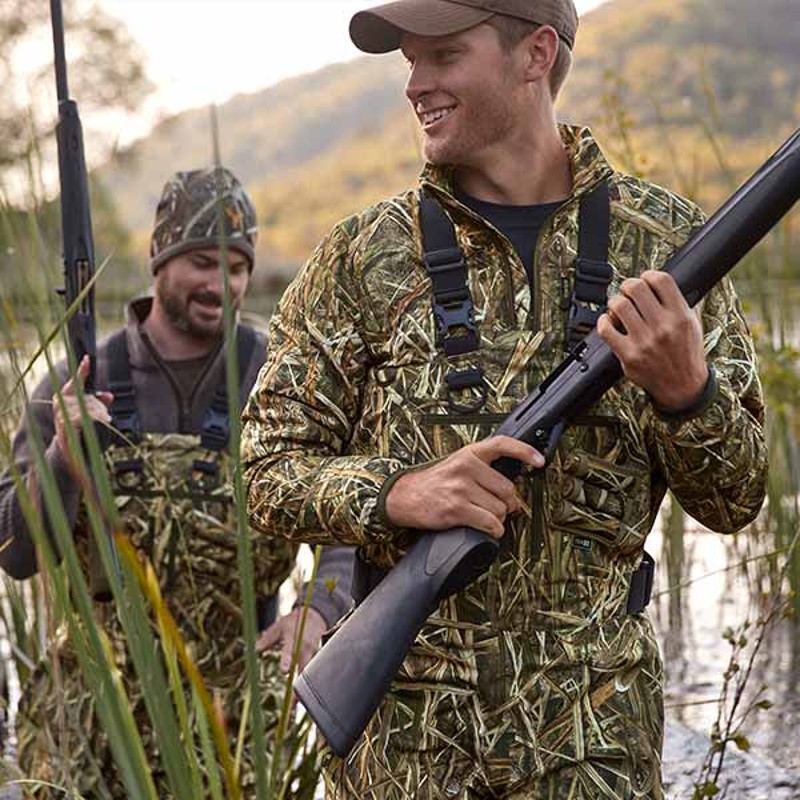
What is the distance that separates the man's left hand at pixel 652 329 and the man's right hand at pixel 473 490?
228mm

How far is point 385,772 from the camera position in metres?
2.85

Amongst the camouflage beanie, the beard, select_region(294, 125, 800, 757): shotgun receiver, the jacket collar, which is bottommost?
select_region(294, 125, 800, 757): shotgun receiver

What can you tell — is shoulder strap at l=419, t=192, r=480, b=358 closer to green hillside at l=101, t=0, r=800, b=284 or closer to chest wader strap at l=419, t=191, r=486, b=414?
chest wader strap at l=419, t=191, r=486, b=414

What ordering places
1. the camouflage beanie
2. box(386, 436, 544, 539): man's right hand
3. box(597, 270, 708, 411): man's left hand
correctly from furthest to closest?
the camouflage beanie, box(386, 436, 544, 539): man's right hand, box(597, 270, 708, 411): man's left hand

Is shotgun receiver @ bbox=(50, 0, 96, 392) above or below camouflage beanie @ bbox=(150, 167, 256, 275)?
below

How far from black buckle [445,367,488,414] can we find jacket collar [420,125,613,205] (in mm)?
312

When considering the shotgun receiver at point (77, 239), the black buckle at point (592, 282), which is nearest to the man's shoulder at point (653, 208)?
the black buckle at point (592, 282)

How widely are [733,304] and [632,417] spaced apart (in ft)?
0.90

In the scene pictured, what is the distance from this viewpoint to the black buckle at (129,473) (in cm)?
461

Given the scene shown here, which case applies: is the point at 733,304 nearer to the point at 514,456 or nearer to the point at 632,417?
the point at 632,417

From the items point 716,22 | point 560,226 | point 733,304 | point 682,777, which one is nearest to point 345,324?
point 560,226

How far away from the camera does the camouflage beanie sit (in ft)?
16.1

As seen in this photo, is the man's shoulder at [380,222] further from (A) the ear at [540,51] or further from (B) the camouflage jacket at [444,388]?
(A) the ear at [540,51]

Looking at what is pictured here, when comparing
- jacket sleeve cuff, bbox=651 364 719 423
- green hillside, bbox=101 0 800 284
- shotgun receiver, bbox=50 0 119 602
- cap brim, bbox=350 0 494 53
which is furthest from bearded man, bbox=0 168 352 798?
green hillside, bbox=101 0 800 284
